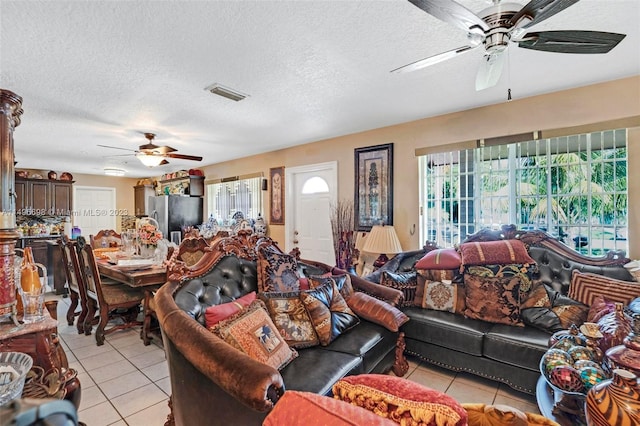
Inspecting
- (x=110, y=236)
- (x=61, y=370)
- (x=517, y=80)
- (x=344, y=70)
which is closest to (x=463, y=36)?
(x=344, y=70)

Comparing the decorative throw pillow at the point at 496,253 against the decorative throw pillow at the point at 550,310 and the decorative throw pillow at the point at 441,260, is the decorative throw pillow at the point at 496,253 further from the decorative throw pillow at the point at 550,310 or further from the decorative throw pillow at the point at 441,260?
the decorative throw pillow at the point at 550,310

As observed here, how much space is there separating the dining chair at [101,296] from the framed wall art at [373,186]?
286 cm

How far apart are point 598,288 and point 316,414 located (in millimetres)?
2666

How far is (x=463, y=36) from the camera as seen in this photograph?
2.03 metres

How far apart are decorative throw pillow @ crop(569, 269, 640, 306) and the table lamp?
1.59 meters

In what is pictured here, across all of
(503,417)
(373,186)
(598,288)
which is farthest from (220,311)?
(373,186)

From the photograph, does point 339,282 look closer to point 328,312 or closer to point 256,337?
point 328,312

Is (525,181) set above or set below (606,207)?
above

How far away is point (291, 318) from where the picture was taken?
6.78ft

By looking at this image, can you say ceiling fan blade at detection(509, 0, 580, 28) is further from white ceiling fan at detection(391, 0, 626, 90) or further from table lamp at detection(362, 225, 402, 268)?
table lamp at detection(362, 225, 402, 268)

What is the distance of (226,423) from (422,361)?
2000 millimetres

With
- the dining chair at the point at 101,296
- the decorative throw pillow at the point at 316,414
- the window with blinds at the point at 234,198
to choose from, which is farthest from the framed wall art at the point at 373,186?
the decorative throw pillow at the point at 316,414

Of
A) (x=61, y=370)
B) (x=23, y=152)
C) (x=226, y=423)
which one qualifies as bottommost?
(x=226, y=423)

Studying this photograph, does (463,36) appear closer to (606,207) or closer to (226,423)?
(606,207)
